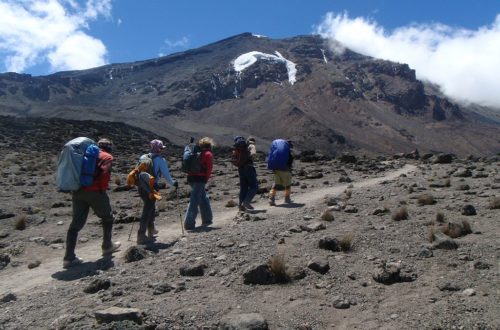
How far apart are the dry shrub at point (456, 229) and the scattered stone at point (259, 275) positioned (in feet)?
9.99

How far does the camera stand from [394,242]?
779 centimetres

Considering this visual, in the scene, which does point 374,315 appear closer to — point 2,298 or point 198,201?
point 2,298

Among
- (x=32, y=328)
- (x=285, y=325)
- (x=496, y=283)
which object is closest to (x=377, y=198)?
(x=496, y=283)

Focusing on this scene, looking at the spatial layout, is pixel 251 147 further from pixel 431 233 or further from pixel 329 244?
pixel 431 233

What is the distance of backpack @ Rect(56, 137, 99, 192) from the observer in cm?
838

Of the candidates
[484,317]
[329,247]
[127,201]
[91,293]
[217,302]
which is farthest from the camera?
[127,201]

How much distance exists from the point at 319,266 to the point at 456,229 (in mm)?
2542

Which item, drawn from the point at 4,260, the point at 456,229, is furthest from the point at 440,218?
the point at 4,260

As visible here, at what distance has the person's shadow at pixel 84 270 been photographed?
817cm

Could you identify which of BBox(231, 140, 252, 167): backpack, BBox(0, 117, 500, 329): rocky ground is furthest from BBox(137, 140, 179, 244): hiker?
BBox(231, 140, 252, 167): backpack

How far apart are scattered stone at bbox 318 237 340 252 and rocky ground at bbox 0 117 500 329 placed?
2 cm

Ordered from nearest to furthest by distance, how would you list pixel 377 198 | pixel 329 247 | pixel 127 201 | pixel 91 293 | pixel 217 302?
pixel 217 302 < pixel 91 293 < pixel 329 247 < pixel 377 198 < pixel 127 201

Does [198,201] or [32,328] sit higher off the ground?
[198,201]

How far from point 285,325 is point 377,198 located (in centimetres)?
829
